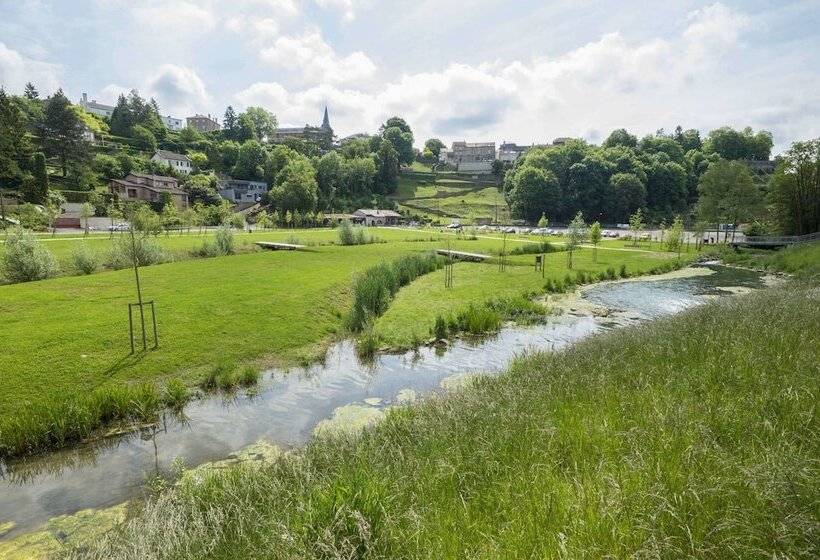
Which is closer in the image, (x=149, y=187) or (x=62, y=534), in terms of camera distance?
(x=62, y=534)

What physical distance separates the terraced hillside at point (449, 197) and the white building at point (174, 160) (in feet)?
230

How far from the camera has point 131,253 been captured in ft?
109

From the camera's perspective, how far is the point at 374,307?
82.3 ft

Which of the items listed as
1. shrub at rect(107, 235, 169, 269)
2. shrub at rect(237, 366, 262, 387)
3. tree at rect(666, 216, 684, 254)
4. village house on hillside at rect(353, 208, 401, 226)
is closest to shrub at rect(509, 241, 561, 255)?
tree at rect(666, 216, 684, 254)

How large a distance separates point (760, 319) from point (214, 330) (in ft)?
66.6

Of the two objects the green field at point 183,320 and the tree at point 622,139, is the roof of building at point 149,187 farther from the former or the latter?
the tree at point 622,139

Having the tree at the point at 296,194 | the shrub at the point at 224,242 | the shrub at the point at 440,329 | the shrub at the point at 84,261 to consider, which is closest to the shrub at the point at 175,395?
the shrub at the point at 440,329

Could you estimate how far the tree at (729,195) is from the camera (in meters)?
72.7

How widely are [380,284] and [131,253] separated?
20.8 meters

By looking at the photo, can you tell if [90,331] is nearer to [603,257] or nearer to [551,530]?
[551,530]

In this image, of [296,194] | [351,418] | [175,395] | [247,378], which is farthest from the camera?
[296,194]

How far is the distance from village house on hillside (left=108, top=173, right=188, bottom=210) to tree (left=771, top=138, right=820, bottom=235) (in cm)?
12240

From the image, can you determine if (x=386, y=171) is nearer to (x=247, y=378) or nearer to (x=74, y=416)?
(x=247, y=378)

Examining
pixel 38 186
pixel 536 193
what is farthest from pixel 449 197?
pixel 38 186
